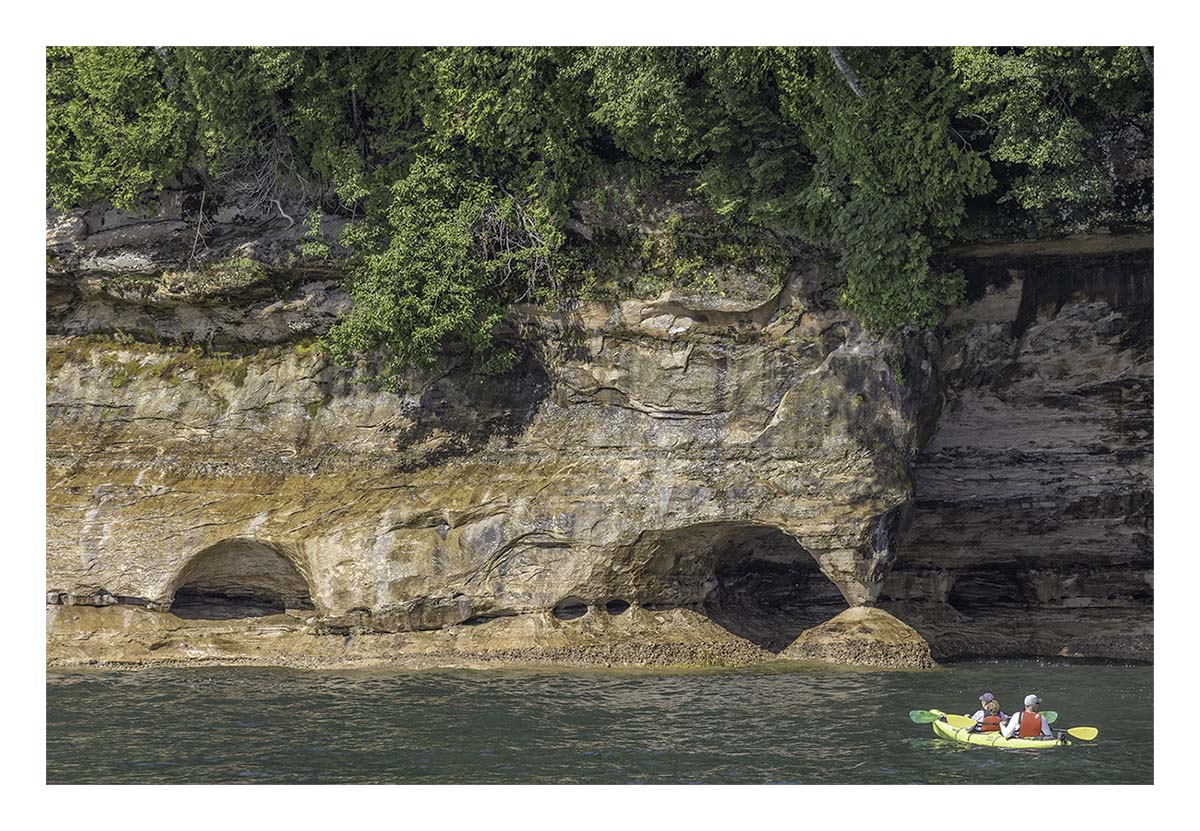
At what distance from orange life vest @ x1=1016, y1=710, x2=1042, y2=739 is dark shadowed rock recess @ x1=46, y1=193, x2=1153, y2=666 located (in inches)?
222

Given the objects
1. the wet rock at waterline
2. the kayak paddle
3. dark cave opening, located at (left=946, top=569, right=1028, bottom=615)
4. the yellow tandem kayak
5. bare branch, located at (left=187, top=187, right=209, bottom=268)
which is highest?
bare branch, located at (left=187, top=187, right=209, bottom=268)

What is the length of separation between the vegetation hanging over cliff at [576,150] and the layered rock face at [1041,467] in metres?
2.04

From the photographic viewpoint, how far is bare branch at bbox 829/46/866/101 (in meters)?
25.4

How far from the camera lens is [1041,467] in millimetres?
30062

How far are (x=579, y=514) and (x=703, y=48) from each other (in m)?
8.47

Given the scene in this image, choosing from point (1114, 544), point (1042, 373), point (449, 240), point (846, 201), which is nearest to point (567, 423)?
point (449, 240)

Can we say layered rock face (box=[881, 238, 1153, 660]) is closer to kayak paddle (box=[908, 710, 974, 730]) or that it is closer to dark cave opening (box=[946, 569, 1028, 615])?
dark cave opening (box=[946, 569, 1028, 615])

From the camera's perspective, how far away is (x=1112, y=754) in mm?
21500

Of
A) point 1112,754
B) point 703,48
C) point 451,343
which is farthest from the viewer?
point 451,343

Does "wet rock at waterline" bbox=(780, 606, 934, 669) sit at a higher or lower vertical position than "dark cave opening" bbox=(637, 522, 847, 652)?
lower

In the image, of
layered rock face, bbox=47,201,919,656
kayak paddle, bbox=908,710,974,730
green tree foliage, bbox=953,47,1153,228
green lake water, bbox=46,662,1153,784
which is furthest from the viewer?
layered rock face, bbox=47,201,919,656

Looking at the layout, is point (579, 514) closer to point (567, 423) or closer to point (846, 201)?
point (567, 423)

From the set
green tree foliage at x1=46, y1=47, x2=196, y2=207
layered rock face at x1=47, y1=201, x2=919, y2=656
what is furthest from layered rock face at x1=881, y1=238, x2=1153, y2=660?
green tree foliage at x1=46, y1=47, x2=196, y2=207

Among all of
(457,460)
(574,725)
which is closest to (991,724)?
(574,725)
